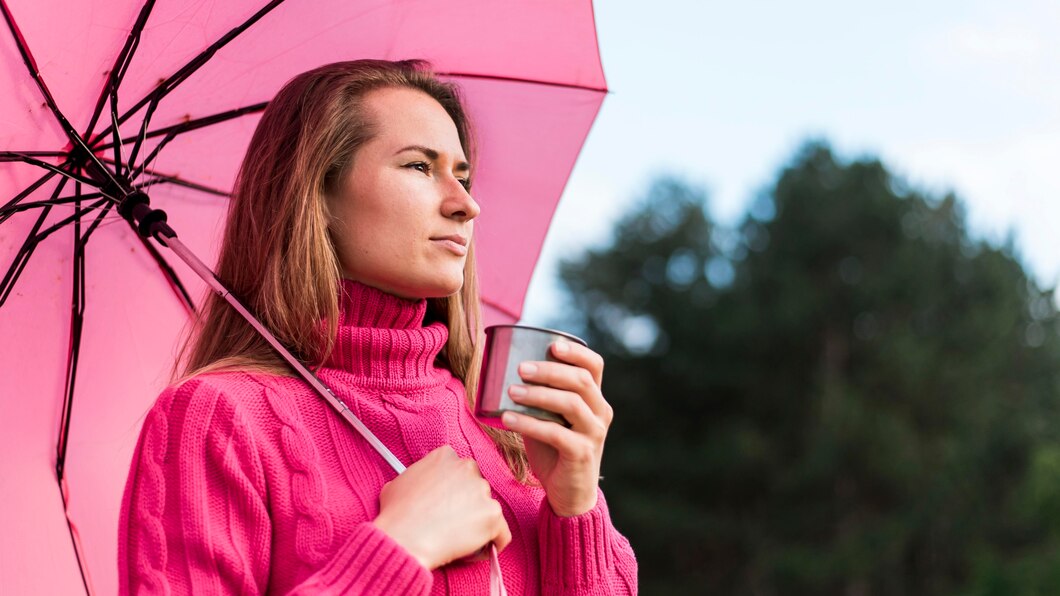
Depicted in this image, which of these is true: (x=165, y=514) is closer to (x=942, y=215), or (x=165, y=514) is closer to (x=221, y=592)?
(x=221, y=592)

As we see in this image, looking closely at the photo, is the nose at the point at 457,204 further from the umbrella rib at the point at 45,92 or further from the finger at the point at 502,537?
the umbrella rib at the point at 45,92

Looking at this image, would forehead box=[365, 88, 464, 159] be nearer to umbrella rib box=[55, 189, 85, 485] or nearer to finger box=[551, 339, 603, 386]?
finger box=[551, 339, 603, 386]

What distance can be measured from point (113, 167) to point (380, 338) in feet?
3.08

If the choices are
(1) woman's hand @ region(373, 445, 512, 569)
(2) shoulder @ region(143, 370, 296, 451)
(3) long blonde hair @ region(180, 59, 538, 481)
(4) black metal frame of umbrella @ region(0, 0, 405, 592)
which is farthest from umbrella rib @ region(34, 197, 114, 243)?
(1) woman's hand @ region(373, 445, 512, 569)

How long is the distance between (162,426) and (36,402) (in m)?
0.94

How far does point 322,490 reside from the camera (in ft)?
7.15

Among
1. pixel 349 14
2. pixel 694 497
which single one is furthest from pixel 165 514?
pixel 694 497

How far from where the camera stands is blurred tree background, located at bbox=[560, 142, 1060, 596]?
72.5 ft

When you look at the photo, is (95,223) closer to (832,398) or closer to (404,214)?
(404,214)

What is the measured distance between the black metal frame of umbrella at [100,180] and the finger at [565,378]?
78 cm

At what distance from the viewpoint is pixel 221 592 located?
6.61 ft

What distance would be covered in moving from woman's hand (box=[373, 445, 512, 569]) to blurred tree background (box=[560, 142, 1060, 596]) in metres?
19.2

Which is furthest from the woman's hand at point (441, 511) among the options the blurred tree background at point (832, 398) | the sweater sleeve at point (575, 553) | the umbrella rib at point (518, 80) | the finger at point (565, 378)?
the blurred tree background at point (832, 398)

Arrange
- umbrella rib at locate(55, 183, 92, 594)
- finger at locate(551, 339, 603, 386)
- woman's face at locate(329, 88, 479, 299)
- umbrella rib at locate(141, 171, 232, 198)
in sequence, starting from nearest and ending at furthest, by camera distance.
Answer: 1. finger at locate(551, 339, 603, 386)
2. woman's face at locate(329, 88, 479, 299)
3. umbrella rib at locate(55, 183, 92, 594)
4. umbrella rib at locate(141, 171, 232, 198)
